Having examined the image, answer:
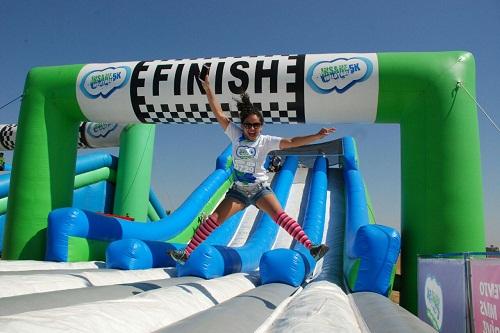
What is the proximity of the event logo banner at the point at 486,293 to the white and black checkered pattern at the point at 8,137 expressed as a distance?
889cm

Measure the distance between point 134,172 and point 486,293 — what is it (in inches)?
200

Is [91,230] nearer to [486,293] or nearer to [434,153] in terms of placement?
[434,153]

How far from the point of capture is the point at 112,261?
354cm

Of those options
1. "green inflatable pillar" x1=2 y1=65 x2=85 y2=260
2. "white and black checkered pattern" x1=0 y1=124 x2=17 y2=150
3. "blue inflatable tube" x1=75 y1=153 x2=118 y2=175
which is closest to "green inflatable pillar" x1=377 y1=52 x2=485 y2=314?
"green inflatable pillar" x1=2 y1=65 x2=85 y2=260

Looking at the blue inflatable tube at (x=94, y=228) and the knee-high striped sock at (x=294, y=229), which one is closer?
the knee-high striped sock at (x=294, y=229)

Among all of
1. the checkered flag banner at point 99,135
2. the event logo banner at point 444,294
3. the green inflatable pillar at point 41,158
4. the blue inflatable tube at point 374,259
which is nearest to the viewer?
the event logo banner at point 444,294

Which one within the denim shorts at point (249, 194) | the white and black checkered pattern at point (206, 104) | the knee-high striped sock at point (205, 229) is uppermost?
the white and black checkered pattern at point (206, 104)

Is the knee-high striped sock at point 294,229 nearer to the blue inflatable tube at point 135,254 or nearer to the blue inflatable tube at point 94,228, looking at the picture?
the blue inflatable tube at point 135,254

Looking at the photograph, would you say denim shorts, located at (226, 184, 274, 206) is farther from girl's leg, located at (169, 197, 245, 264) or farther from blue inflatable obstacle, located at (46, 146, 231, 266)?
blue inflatable obstacle, located at (46, 146, 231, 266)

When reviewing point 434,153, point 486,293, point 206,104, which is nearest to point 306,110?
point 206,104

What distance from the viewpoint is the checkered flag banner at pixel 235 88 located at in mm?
4082

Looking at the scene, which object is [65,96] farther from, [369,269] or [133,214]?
[369,269]

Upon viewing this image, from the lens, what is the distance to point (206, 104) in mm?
4379

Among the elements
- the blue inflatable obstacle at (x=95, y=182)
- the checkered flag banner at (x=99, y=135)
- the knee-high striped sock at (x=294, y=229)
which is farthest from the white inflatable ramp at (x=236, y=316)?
the checkered flag banner at (x=99, y=135)
